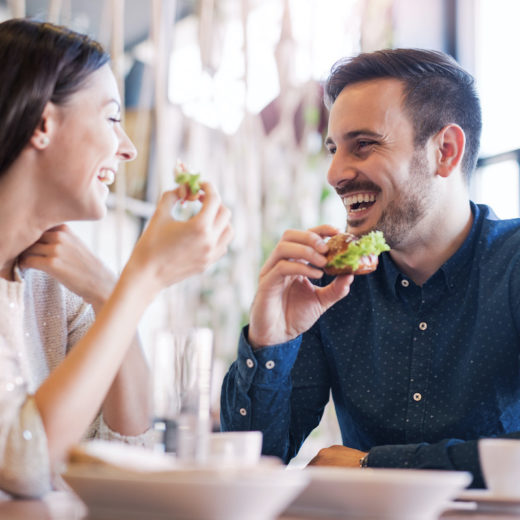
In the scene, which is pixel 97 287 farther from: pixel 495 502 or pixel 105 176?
pixel 495 502

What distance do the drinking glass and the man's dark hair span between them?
1.42 meters

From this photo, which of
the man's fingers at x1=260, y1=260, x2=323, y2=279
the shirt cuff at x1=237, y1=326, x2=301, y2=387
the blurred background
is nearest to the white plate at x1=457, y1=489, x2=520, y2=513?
the man's fingers at x1=260, y1=260, x2=323, y2=279

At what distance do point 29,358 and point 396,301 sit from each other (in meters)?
1.02

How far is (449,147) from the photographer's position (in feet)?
7.38

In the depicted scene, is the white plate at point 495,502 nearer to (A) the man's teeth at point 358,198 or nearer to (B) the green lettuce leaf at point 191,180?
(B) the green lettuce leaf at point 191,180

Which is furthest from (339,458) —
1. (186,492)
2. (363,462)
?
(186,492)

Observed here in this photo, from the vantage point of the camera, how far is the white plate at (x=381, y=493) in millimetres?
831

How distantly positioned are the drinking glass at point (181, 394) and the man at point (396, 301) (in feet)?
2.42

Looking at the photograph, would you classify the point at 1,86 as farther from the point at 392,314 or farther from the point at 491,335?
the point at 491,335

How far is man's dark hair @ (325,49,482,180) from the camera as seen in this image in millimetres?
2240

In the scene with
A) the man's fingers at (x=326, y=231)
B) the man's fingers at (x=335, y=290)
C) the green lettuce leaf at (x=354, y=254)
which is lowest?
the man's fingers at (x=335, y=290)

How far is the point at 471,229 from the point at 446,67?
0.55 metres

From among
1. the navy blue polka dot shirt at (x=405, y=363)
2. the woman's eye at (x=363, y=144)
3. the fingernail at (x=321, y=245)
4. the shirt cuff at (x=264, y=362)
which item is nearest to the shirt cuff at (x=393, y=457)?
the navy blue polka dot shirt at (x=405, y=363)

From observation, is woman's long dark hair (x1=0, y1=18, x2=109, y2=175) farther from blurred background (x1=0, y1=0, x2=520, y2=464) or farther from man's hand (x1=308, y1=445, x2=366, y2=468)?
blurred background (x1=0, y1=0, x2=520, y2=464)
